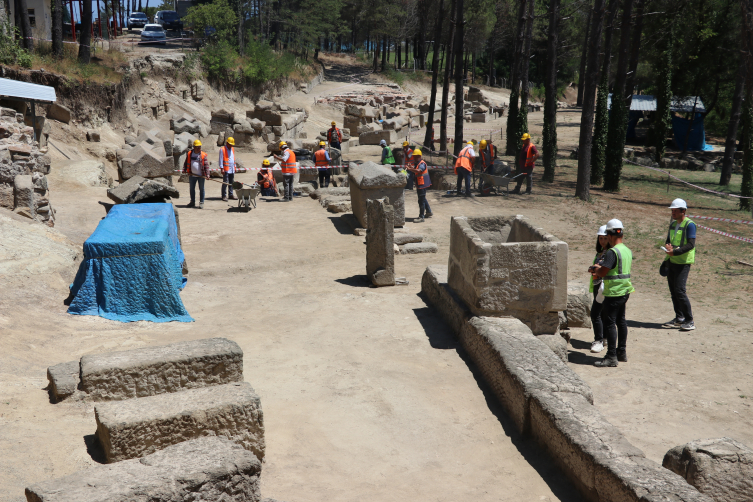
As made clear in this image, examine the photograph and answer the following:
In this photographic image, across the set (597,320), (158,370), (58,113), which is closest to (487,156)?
(597,320)

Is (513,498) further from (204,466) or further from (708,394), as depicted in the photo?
(708,394)

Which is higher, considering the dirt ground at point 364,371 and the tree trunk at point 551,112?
the tree trunk at point 551,112

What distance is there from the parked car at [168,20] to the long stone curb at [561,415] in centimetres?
4254

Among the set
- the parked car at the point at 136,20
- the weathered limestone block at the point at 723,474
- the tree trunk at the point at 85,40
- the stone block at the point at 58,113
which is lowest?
the weathered limestone block at the point at 723,474

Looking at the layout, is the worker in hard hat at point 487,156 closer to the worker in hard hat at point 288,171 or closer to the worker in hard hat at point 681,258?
the worker in hard hat at point 288,171

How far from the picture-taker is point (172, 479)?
3332 mm

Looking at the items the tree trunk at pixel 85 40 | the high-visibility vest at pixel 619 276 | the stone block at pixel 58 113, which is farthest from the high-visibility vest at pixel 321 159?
the high-visibility vest at pixel 619 276

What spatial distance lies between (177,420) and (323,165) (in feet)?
46.4

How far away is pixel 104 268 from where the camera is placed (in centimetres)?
764

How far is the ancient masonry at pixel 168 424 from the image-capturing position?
329 centimetres

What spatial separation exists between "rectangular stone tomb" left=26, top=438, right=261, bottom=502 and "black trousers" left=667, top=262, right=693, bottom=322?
6.66 m

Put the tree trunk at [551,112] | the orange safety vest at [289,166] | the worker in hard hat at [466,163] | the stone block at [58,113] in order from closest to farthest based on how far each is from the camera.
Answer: the worker in hard hat at [466,163] < the orange safety vest at [289,166] < the stone block at [58,113] < the tree trunk at [551,112]

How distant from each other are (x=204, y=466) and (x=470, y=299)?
4531 millimetres

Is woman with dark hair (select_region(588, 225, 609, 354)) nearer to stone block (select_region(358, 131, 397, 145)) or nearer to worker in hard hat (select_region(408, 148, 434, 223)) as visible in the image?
worker in hard hat (select_region(408, 148, 434, 223))
